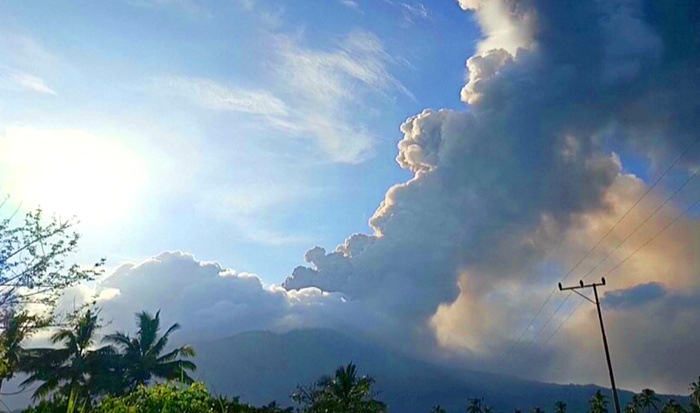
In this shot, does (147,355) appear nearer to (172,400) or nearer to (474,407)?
(172,400)

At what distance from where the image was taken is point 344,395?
1864 inches

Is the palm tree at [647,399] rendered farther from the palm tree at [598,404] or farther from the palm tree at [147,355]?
the palm tree at [147,355]

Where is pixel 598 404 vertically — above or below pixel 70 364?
above

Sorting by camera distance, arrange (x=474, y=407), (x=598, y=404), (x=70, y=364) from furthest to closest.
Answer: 1. (x=474, y=407)
2. (x=598, y=404)
3. (x=70, y=364)

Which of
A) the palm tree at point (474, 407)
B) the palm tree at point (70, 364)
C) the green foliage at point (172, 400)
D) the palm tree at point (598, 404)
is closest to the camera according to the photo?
the green foliage at point (172, 400)

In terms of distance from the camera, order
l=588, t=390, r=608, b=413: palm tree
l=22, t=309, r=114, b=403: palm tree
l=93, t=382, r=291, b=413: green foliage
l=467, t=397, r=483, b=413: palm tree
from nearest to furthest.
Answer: l=93, t=382, r=291, b=413: green foliage
l=22, t=309, r=114, b=403: palm tree
l=588, t=390, r=608, b=413: palm tree
l=467, t=397, r=483, b=413: palm tree

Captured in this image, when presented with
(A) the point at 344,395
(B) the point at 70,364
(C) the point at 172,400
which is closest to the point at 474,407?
(A) the point at 344,395

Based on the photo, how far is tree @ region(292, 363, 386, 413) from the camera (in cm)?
4553

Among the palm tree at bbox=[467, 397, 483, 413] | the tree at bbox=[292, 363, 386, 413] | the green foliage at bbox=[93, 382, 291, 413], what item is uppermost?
the palm tree at bbox=[467, 397, 483, 413]

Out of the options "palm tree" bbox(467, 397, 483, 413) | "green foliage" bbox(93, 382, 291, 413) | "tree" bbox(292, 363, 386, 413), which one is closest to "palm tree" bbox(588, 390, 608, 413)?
"palm tree" bbox(467, 397, 483, 413)

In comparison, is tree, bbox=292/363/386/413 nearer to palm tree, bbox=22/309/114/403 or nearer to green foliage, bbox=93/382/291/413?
palm tree, bbox=22/309/114/403

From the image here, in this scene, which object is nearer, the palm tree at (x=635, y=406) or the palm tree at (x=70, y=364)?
the palm tree at (x=70, y=364)

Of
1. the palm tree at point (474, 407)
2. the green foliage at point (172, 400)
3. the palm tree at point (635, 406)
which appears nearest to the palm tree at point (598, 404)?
the palm tree at point (635, 406)

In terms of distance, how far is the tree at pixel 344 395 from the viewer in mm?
45531
